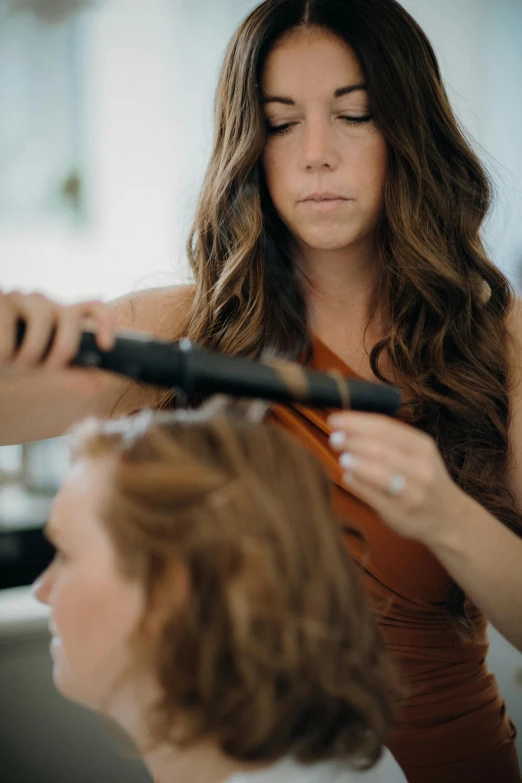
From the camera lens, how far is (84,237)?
1689mm

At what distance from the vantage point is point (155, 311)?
120 centimetres

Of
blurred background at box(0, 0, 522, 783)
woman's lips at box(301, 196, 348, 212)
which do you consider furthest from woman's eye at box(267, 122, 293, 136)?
blurred background at box(0, 0, 522, 783)

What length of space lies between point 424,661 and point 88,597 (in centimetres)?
58

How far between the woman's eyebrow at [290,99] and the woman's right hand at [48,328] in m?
0.50

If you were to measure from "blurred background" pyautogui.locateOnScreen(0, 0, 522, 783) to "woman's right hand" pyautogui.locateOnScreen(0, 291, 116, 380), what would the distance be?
807 millimetres

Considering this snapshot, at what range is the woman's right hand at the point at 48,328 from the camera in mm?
669

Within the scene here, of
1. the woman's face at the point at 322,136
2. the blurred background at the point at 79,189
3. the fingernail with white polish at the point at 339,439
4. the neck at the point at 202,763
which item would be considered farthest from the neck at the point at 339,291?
the neck at the point at 202,763

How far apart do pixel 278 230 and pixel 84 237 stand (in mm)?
623

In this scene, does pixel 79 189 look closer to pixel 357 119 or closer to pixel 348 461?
pixel 357 119

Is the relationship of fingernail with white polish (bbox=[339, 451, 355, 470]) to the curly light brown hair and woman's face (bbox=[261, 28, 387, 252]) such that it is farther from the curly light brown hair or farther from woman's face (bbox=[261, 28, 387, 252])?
woman's face (bbox=[261, 28, 387, 252])

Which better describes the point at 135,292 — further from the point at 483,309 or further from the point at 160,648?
the point at 160,648

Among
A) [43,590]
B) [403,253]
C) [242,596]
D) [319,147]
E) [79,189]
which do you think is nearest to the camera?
[242,596]

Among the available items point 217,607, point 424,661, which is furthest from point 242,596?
point 424,661

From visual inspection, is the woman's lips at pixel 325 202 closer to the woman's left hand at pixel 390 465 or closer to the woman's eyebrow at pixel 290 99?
the woman's eyebrow at pixel 290 99
